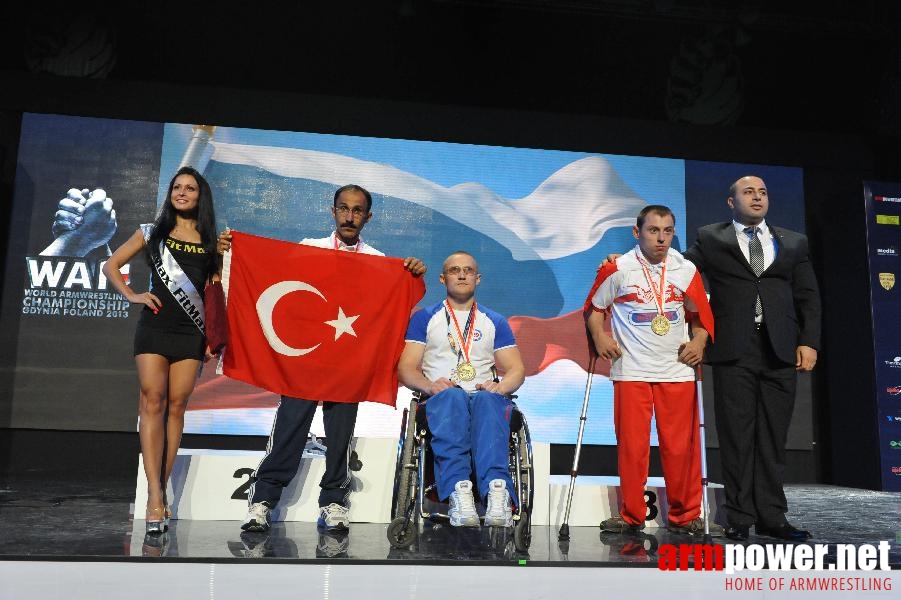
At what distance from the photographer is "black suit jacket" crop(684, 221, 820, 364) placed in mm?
3297

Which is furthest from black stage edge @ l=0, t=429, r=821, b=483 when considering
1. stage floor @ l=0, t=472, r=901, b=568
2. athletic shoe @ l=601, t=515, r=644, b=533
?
athletic shoe @ l=601, t=515, r=644, b=533

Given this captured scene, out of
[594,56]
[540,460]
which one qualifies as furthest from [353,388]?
[594,56]

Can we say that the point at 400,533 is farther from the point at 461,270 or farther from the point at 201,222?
the point at 201,222

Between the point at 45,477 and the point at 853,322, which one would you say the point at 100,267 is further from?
the point at 853,322

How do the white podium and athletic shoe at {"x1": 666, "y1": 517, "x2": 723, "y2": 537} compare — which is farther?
the white podium

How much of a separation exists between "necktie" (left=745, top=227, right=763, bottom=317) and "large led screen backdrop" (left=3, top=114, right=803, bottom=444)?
9.09 ft

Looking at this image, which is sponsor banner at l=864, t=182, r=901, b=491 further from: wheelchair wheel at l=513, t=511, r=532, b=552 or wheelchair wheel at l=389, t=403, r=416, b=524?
wheelchair wheel at l=389, t=403, r=416, b=524

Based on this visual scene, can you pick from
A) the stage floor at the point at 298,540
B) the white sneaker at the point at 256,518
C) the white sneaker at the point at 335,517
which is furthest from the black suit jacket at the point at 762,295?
the white sneaker at the point at 256,518

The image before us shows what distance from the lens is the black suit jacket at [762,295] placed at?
10.8ft

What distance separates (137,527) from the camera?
3.08 meters

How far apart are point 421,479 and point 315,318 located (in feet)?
3.01

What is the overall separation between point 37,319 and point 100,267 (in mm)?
580

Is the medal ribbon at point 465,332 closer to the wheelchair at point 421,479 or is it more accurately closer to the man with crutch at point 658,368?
the wheelchair at point 421,479

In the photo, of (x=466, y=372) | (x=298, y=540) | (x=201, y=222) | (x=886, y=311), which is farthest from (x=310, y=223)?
(x=886, y=311)
